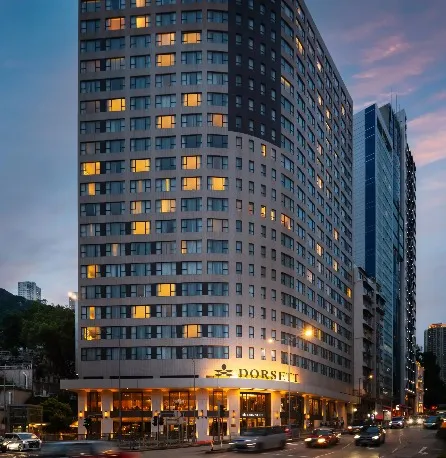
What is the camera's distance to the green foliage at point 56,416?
12719 cm

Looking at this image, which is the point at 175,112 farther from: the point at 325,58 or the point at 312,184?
the point at 325,58

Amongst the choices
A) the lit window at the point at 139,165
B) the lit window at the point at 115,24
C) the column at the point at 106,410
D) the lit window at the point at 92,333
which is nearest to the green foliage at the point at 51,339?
the lit window at the point at 92,333

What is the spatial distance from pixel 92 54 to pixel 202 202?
32312 mm

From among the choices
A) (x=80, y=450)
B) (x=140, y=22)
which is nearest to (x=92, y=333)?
(x=140, y=22)

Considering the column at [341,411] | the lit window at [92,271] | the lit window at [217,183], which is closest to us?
the lit window at [217,183]

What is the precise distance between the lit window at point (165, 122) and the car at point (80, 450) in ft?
Result: 314

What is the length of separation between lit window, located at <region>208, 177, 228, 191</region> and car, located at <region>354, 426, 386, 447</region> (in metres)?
60.6

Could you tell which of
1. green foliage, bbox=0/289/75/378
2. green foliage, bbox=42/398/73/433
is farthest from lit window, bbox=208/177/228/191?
green foliage, bbox=0/289/75/378

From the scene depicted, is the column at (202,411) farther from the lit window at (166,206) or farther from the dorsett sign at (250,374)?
the lit window at (166,206)

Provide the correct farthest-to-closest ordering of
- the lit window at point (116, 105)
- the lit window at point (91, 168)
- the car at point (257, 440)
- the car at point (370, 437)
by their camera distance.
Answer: the lit window at point (116, 105) → the lit window at point (91, 168) → the car at point (370, 437) → the car at point (257, 440)

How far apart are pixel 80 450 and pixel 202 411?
297 ft

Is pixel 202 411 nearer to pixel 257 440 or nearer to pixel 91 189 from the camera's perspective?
pixel 91 189

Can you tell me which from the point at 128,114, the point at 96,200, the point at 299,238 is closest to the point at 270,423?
the point at 299,238

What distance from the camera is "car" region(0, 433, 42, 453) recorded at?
71.5m
